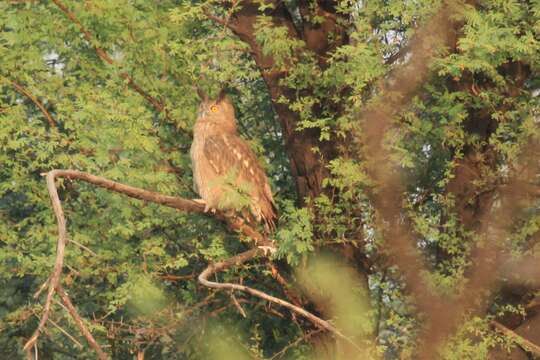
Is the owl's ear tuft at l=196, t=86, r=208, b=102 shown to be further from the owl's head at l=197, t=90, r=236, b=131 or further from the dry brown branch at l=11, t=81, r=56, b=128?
the dry brown branch at l=11, t=81, r=56, b=128

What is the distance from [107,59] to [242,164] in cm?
169

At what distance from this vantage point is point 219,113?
32.6 feet

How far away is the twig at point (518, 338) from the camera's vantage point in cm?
905

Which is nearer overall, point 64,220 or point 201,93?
point 64,220

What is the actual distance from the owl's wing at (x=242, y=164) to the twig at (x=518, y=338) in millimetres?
2093

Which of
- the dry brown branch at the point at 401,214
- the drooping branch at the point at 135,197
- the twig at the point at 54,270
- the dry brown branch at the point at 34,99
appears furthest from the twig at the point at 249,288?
the dry brown branch at the point at 34,99

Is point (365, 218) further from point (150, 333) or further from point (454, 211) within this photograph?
point (150, 333)

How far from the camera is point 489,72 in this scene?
879 centimetres

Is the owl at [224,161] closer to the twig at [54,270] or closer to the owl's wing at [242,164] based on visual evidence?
the owl's wing at [242,164]

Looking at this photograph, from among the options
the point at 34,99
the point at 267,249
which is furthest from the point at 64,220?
the point at 34,99

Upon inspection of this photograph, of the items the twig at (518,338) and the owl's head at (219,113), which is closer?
the twig at (518,338)

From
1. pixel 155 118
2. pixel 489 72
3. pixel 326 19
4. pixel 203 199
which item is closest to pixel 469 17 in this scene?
pixel 489 72

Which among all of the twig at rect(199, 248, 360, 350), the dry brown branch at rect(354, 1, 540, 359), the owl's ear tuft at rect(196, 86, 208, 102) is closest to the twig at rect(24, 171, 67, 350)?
the twig at rect(199, 248, 360, 350)

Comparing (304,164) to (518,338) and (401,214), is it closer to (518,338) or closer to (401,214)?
(401,214)
